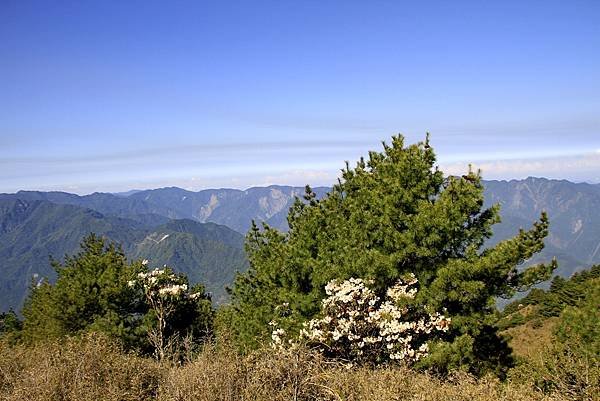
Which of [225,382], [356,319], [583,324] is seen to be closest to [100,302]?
[356,319]

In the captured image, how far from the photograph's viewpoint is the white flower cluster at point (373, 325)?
42.3ft

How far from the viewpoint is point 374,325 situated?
13.1 metres

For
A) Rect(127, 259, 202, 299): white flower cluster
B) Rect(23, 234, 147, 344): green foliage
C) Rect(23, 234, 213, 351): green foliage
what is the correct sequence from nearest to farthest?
1. Rect(127, 259, 202, 299): white flower cluster
2. Rect(23, 234, 213, 351): green foliage
3. Rect(23, 234, 147, 344): green foliage

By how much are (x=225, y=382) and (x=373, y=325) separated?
24.1 feet

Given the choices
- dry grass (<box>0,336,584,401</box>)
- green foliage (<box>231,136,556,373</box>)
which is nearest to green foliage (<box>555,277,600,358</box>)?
green foliage (<box>231,136,556,373</box>)

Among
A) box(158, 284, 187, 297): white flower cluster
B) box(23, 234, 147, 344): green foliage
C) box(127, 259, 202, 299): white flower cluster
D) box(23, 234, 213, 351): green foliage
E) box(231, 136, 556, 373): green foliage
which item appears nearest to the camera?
box(231, 136, 556, 373): green foliage

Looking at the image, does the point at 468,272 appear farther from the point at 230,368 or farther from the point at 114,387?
the point at 114,387

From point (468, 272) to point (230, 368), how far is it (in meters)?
8.94

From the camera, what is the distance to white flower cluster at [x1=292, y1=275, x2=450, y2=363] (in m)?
12.9

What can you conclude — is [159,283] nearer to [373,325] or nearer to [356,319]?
[356,319]

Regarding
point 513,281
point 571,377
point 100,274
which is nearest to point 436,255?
point 513,281

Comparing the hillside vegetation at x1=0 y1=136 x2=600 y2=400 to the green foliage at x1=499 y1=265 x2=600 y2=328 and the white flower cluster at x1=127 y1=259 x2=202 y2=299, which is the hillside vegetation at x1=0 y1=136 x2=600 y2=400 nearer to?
the white flower cluster at x1=127 y1=259 x2=202 y2=299

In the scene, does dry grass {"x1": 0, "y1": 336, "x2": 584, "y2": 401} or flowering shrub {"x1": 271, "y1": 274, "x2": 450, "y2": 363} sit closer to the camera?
dry grass {"x1": 0, "y1": 336, "x2": 584, "y2": 401}

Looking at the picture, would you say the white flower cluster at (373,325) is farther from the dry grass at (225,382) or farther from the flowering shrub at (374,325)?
the dry grass at (225,382)
